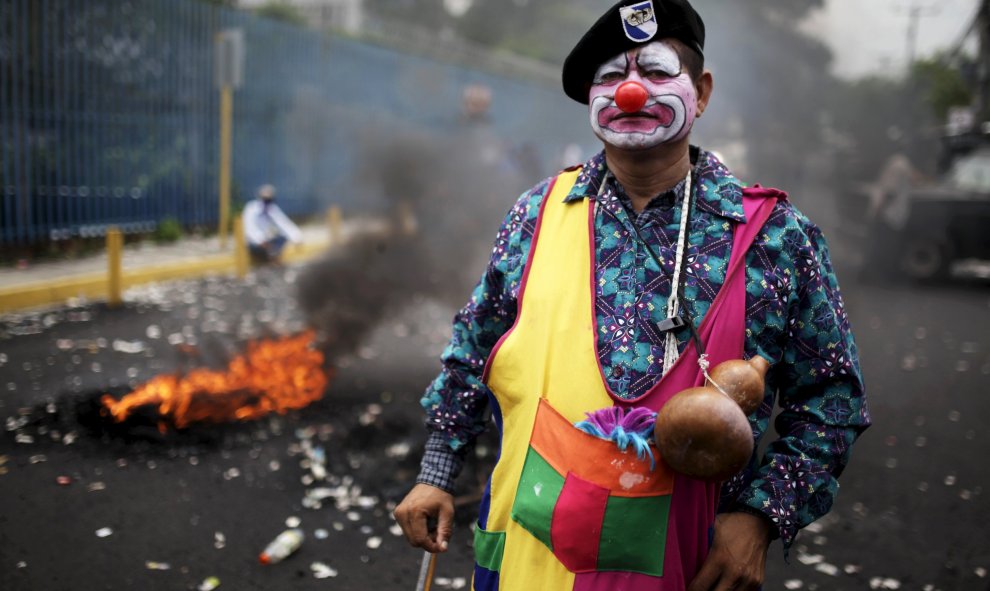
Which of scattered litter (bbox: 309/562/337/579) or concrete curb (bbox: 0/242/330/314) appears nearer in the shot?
scattered litter (bbox: 309/562/337/579)

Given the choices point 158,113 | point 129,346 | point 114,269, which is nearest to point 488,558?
point 129,346

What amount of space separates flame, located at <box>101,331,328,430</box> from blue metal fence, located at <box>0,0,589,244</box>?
5276 millimetres

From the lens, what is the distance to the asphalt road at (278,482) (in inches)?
150

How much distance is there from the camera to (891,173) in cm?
1711

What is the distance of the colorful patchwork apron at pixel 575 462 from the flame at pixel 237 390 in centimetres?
393

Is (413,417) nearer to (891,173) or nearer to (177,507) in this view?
(177,507)

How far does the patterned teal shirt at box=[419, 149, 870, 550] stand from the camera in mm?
1839

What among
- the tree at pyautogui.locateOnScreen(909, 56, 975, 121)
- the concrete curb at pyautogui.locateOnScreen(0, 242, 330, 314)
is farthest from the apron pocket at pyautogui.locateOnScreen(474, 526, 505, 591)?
the tree at pyautogui.locateOnScreen(909, 56, 975, 121)

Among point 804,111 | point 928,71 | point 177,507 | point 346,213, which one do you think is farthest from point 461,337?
point 804,111

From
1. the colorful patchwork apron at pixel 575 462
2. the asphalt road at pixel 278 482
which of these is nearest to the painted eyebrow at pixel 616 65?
the colorful patchwork apron at pixel 575 462

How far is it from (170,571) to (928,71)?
28.4 m

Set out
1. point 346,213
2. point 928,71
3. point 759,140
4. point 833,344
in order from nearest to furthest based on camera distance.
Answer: point 833,344
point 346,213
point 928,71
point 759,140

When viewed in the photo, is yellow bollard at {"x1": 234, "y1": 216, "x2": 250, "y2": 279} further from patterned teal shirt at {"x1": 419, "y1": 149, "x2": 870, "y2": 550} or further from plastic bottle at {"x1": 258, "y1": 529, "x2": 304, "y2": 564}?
patterned teal shirt at {"x1": 419, "y1": 149, "x2": 870, "y2": 550}

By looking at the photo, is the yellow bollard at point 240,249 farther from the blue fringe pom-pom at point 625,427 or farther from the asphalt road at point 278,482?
the blue fringe pom-pom at point 625,427
